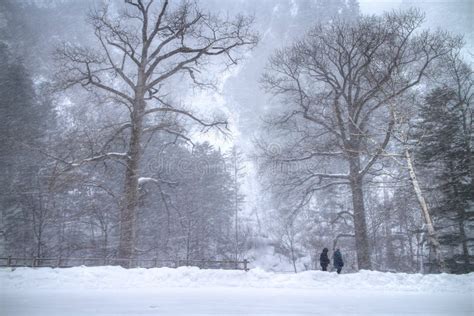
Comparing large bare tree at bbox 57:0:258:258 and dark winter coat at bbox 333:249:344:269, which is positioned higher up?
large bare tree at bbox 57:0:258:258

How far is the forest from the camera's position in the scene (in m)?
14.6

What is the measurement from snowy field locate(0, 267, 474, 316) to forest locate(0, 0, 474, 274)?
9.58 feet

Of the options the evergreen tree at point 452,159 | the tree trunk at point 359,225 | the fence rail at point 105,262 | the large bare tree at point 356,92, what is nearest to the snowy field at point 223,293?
the fence rail at point 105,262

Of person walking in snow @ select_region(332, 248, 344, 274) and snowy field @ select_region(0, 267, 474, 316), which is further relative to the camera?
person walking in snow @ select_region(332, 248, 344, 274)

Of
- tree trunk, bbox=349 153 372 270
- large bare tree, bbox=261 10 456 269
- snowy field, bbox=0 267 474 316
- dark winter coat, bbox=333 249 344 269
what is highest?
large bare tree, bbox=261 10 456 269

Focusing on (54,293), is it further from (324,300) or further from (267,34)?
(267,34)

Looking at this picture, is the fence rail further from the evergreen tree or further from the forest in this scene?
the evergreen tree

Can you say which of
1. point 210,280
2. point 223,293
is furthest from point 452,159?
point 223,293

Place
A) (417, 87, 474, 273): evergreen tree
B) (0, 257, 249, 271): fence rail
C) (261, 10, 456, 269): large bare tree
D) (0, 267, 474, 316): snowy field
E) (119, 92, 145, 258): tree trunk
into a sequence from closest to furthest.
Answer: (0, 267, 474, 316): snowy field
(0, 257, 249, 271): fence rail
(119, 92, 145, 258): tree trunk
(261, 10, 456, 269): large bare tree
(417, 87, 474, 273): evergreen tree

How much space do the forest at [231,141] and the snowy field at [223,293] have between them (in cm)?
292

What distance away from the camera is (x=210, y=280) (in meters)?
11.2

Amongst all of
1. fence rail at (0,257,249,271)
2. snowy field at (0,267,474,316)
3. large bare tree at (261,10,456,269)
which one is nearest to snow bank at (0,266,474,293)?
snowy field at (0,267,474,316)

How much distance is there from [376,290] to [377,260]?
26.8 metres

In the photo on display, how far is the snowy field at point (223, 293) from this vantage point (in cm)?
700
